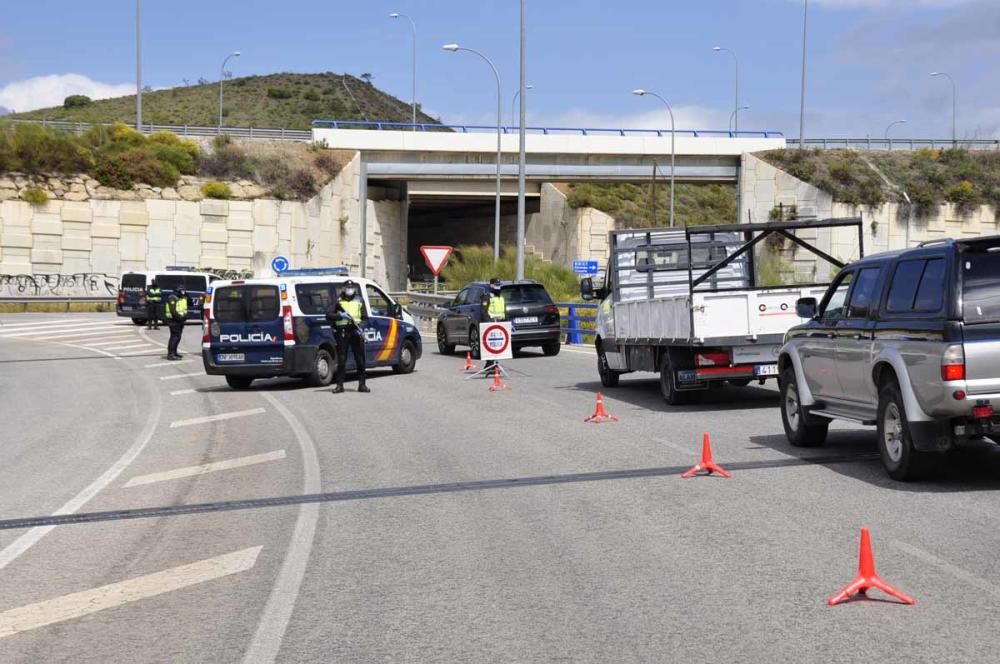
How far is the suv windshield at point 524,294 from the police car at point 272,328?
8.28 m

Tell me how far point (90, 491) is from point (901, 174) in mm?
63601

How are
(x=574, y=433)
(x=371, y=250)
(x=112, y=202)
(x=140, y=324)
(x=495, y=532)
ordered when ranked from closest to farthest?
(x=495, y=532)
(x=574, y=433)
(x=140, y=324)
(x=112, y=202)
(x=371, y=250)

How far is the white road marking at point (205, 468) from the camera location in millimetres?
12078

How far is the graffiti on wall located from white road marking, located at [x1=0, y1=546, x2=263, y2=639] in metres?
56.7

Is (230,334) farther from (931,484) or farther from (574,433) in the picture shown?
(931,484)

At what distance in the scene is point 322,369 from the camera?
22812 millimetres

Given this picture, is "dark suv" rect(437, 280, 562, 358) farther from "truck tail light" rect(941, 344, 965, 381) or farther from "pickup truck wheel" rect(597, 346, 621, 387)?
"truck tail light" rect(941, 344, 965, 381)

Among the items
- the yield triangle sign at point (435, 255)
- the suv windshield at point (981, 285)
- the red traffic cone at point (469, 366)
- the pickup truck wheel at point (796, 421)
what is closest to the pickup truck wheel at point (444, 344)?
the red traffic cone at point (469, 366)

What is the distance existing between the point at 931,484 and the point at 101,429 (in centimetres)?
1064

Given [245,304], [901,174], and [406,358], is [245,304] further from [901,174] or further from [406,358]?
[901,174]

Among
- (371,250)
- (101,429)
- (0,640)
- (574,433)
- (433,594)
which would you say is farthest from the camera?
(371,250)

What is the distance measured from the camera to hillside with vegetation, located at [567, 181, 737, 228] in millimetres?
74500

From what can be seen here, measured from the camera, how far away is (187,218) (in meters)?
65.2

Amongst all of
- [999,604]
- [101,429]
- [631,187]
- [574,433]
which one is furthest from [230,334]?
[631,187]
